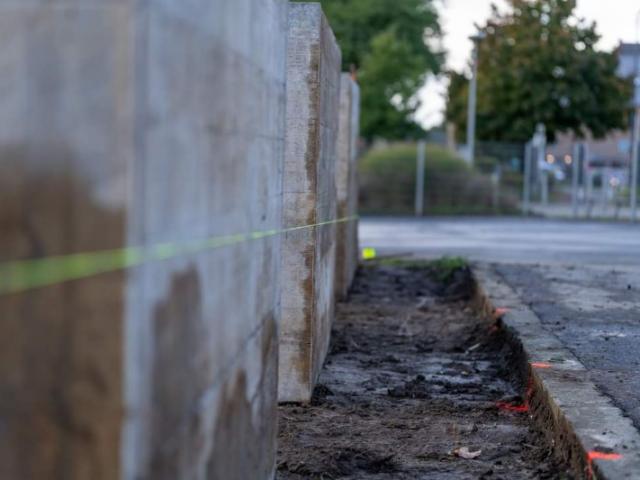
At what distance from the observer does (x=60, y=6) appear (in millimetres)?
2680

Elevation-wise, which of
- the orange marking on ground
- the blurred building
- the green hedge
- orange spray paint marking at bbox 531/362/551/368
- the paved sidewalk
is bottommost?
→ the paved sidewalk

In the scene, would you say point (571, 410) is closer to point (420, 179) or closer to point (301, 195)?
A: point (301, 195)

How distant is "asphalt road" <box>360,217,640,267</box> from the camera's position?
1712 cm

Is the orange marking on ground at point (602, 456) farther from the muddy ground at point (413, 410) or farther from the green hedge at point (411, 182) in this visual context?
the green hedge at point (411, 182)

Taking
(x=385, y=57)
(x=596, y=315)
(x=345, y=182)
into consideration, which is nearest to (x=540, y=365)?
(x=596, y=315)

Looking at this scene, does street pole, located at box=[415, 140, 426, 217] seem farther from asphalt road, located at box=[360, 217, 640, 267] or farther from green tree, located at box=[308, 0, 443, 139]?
green tree, located at box=[308, 0, 443, 139]

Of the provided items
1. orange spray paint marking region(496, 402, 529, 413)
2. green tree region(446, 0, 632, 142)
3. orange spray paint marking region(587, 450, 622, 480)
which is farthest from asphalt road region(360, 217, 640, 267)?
green tree region(446, 0, 632, 142)

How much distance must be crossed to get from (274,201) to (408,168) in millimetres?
26162

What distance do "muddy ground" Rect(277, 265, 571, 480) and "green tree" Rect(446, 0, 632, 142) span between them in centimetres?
3094

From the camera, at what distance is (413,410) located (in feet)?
23.5

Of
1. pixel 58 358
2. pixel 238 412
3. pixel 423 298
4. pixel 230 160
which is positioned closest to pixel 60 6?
pixel 58 358

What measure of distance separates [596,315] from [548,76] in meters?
33.0

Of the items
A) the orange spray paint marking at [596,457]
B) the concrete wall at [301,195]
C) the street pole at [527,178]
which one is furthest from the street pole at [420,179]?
the orange spray paint marking at [596,457]

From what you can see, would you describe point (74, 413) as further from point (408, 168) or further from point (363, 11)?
point (363, 11)
